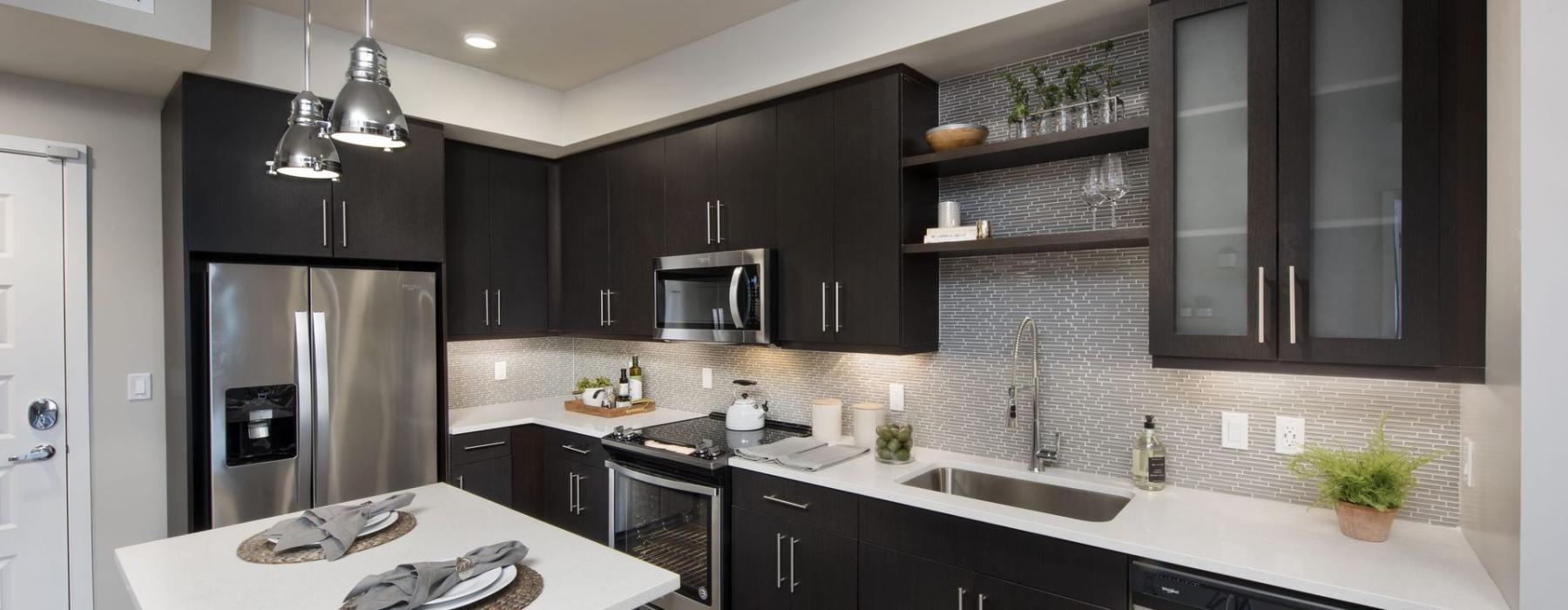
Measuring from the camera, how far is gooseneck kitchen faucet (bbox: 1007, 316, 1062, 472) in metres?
2.34

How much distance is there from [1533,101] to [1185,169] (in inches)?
25.9

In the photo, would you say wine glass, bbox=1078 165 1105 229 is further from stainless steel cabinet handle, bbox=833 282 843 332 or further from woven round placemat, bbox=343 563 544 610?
woven round placemat, bbox=343 563 544 610

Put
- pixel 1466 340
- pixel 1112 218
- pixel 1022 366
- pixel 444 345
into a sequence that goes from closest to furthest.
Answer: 1. pixel 1466 340
2. pixel 1112 218
3. pixel 1022 366
4. pixel 444 345

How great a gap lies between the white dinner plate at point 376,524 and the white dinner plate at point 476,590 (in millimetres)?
537

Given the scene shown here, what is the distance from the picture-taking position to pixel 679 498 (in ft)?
9.23

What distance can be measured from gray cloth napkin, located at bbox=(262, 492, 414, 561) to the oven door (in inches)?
43.6

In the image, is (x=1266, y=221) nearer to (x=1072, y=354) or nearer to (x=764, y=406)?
(x=1072, y=354)

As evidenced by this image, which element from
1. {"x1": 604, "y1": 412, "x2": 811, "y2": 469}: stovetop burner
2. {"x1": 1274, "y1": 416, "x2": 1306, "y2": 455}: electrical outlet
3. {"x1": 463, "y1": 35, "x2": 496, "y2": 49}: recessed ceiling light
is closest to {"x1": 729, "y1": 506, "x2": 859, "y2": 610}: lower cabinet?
{"x1": 604, "y1": 412, "x2": 811, "y2": 469}: stovetop burner

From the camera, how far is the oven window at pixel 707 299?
9.40 ft

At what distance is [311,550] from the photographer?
169 centimetres

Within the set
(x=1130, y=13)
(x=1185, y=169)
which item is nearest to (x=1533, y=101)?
(x=1185, y=169)

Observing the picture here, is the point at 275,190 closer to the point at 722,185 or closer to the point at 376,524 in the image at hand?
the point at 376,524

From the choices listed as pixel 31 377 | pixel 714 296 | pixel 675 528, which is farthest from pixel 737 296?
pixel 31 377

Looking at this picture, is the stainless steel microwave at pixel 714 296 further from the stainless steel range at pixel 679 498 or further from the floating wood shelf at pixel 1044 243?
the floating wood shelf at pixel 1044 243
